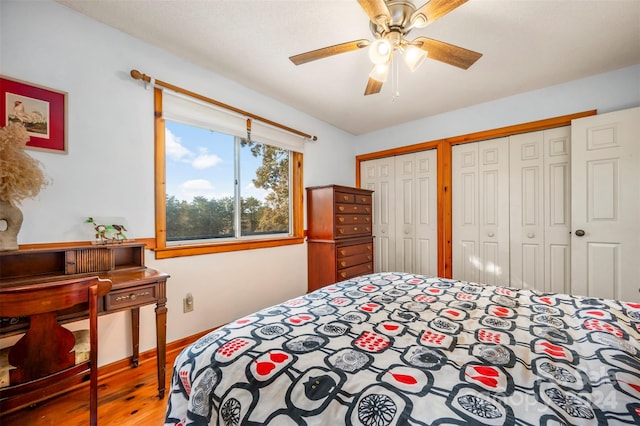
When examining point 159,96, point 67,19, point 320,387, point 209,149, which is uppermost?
point 67,19

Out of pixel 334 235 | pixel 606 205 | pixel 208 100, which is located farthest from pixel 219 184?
pixel 606 205

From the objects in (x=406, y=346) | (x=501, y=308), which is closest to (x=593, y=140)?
(x=501, y=308)

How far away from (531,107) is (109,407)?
4.26 meters

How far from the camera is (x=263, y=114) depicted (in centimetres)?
283

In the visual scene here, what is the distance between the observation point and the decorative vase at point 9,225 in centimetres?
133

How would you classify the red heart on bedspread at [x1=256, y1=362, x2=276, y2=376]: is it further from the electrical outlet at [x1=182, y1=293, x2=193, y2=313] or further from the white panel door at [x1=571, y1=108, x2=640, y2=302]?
the white panel door at [x1=571, y1=108, x2=640, y2=302]

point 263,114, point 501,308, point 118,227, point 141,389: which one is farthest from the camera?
point 263,114

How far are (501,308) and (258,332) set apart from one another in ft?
3.77

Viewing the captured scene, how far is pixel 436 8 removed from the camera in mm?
1254

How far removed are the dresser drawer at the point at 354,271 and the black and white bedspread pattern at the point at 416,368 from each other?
1863mm

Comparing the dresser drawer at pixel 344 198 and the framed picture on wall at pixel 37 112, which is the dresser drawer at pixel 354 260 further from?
the framed picture on wall at pixel 37 112

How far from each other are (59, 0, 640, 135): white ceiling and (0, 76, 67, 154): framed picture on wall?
1.93 feet

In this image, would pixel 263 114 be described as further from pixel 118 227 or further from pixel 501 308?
pixel 501 308

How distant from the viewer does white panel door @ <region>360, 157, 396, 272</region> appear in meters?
3.82
